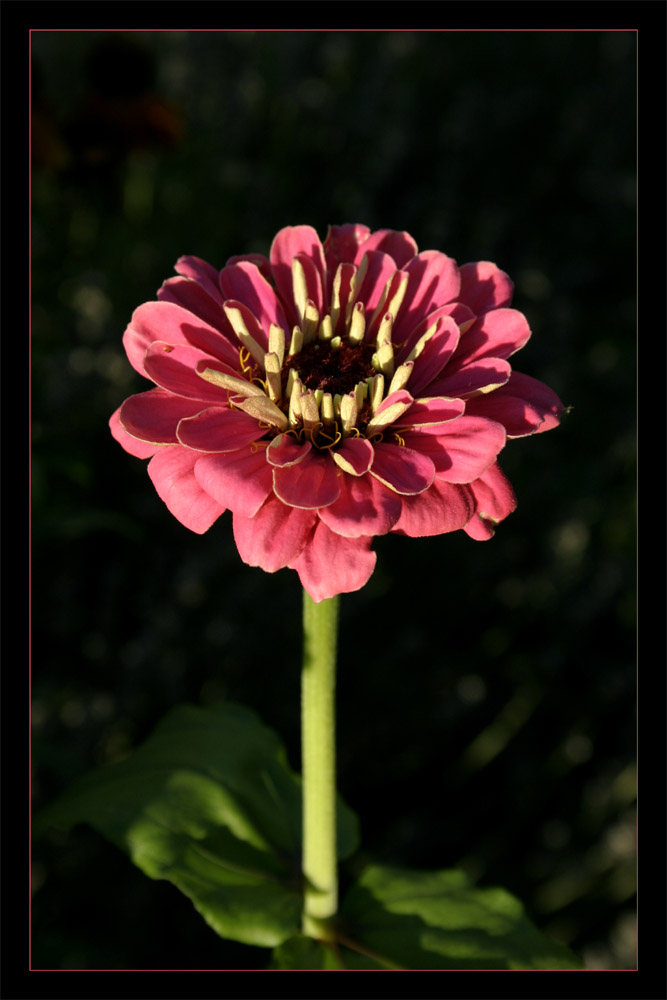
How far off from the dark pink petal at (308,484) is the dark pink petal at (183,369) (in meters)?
0.16

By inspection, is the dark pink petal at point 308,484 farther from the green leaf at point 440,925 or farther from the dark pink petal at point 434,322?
the green leaf at point 440,925

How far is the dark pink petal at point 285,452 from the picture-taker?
35.1 inches

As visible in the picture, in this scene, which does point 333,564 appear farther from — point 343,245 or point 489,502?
point 343,245

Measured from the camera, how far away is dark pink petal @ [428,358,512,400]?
970 mm

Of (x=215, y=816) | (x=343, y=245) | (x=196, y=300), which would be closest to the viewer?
A: (x=196, y=300)

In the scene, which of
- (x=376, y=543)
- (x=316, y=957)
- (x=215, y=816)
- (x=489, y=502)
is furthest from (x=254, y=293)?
(x=376, y=543)

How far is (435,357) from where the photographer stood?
103cm

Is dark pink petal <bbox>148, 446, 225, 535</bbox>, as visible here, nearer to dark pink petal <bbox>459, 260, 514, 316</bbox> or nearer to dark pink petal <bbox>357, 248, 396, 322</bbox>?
dark pink petal <bbox>357, 248, 396, 322</bbox>

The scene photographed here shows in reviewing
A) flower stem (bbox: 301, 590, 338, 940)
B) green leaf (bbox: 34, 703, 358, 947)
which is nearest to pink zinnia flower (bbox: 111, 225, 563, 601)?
flower stem (bbox: 301, 590, 338, 940)

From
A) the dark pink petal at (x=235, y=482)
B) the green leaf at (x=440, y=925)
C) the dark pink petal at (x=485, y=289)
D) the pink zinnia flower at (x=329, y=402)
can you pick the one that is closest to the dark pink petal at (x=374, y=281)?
the pink zinnia flower at (x=329, y=402)

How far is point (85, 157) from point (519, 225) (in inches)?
61.7

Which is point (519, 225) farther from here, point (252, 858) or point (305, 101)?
point (252, 858)

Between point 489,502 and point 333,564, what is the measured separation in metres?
0.22

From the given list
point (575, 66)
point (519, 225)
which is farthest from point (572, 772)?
point (575, 66)
